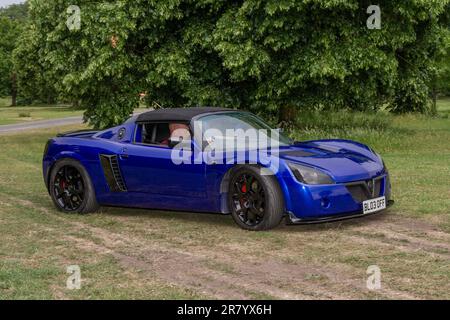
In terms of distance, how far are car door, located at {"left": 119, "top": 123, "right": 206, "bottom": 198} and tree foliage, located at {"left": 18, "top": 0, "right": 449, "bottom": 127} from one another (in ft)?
32.9

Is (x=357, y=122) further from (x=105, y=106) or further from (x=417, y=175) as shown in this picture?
(x=417, y=175)

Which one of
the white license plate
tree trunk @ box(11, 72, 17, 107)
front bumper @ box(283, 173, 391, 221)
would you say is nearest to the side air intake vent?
front bumper @ box(283, 173, 391, 221)

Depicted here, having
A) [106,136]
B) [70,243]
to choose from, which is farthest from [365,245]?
[106,136]

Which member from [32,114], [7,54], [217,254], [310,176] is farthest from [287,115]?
[7,54]

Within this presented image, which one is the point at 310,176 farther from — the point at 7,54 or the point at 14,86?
the point at 14,86

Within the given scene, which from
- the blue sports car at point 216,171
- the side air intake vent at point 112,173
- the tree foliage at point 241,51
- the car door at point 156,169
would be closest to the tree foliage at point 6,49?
the tree foliage at point 241,51

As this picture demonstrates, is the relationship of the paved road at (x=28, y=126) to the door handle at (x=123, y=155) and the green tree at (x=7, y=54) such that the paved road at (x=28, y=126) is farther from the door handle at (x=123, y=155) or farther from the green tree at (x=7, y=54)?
the green tree at (x=7, y=54)

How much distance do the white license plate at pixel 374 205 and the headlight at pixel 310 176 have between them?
1.91ft

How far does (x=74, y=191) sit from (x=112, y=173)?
2.69ft

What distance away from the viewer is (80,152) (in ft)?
33.1

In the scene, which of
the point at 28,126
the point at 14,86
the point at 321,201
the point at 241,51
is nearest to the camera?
the point at 321,201

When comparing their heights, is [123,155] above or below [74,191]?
above

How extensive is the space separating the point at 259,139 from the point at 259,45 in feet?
36.6

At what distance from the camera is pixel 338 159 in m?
8.60
